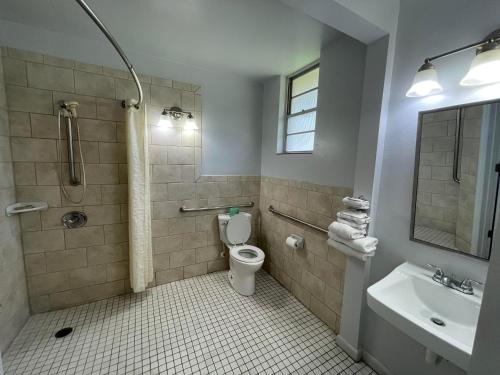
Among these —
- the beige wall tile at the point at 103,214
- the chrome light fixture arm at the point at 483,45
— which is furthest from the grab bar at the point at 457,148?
the beige wall tile at the point at 103,214

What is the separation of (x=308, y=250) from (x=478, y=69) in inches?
68.6

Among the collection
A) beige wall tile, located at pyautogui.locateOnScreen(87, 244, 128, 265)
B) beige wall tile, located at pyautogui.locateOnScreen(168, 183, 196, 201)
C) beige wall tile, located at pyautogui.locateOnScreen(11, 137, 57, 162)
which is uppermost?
beige wall tile, located at pyautogui.locateOnScreen(11, 137, 57, 162)

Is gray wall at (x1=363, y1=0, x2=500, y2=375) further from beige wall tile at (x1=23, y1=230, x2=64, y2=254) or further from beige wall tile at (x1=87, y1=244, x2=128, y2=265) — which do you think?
beige wall tile at (x1=23, y1=230, x2=64, y2=254)

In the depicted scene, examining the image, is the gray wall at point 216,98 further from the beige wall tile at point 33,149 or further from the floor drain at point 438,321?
the floor drain at point 438,321

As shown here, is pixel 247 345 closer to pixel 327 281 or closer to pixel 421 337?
pixel 327 281

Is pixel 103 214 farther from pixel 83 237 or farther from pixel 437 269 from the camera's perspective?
pixel 437 269

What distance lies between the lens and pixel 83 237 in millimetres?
2049

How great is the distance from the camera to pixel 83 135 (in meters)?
1.94

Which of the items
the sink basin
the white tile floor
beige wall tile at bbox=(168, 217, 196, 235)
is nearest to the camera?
the sink basin

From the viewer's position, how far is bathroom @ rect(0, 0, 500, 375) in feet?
3.73

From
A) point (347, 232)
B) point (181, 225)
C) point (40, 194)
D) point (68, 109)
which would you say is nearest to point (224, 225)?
point (181, 225)

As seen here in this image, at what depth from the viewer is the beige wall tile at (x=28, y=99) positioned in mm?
1708

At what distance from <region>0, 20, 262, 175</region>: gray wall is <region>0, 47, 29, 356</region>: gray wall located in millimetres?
563

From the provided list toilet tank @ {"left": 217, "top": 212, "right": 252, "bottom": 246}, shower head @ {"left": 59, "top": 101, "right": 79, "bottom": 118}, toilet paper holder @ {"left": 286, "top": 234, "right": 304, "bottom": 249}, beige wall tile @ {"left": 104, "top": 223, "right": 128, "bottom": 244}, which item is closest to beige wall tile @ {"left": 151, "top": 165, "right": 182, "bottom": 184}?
beige wall tile @ {"left": 104, "top": 223, "right": 128, "bottom": 244}
